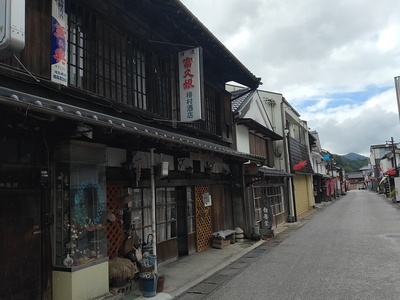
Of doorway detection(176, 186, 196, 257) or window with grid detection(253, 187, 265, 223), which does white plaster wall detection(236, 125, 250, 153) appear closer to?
window with grid detection(253, 187, 265, 223)

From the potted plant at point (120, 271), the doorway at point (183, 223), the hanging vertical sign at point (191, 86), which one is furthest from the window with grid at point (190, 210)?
the potted plant at point (120, 271)

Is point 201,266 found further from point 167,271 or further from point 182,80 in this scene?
point 182,80

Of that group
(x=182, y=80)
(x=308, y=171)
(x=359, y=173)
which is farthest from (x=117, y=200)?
(x=359, y=173)

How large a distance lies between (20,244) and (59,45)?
3811mm

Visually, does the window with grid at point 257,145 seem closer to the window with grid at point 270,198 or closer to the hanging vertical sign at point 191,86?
the window with grid at point 270,198

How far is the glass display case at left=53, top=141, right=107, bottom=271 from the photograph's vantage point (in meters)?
6.44

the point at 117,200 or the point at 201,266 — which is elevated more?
the point at 117,200

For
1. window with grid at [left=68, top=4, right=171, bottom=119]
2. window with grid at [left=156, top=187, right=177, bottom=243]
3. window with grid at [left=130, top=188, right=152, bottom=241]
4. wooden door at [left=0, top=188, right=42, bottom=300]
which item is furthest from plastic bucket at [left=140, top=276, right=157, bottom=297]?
window with grid at [left=68, top=4, right=171, bottom=119]

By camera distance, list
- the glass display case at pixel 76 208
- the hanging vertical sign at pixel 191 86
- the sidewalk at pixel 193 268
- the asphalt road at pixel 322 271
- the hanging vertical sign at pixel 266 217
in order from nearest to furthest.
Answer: the glass display case at pixel 76 208 → the asphalt road at pixel 322 271 → the sidewalk at pixel 193 268 → the hanging vertical sign at pixel 191 86 → the hanging vertical sign at pixel 266 217

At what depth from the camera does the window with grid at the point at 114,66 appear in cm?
769

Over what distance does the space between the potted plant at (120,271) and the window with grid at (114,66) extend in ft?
12.4

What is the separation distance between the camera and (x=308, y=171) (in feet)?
110

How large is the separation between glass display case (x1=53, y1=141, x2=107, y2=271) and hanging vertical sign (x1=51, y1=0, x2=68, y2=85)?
145 cm

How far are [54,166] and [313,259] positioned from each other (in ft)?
27.8
